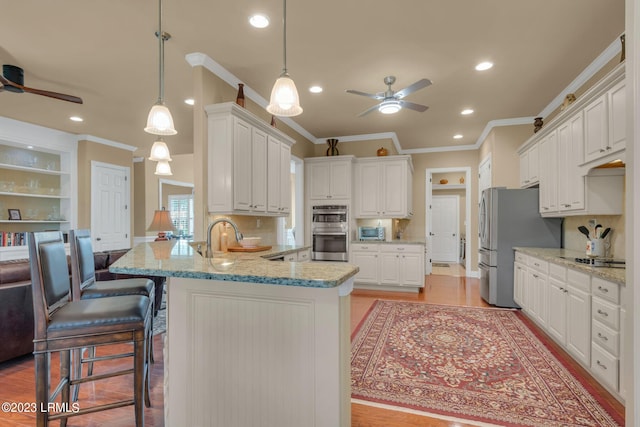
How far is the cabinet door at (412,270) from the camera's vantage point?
5.37 meters

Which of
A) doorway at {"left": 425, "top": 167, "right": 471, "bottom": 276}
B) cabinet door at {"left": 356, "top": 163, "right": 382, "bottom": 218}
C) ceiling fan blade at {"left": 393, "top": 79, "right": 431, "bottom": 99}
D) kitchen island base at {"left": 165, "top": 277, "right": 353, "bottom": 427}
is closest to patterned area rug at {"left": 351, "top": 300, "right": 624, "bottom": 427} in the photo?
kitchen island base at {"left": 165, "top": 277, "right": 353, "bottom": 427}

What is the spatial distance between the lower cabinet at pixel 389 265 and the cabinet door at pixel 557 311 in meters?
2.23

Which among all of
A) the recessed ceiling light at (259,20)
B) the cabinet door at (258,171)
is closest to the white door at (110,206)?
the cabinet door at (258,171)

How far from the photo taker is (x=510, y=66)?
346cm

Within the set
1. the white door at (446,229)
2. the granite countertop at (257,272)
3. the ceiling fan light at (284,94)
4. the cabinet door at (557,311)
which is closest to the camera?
the granite countertop at (257,272)

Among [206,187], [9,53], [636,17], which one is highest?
[9,53]

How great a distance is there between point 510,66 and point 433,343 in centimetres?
309

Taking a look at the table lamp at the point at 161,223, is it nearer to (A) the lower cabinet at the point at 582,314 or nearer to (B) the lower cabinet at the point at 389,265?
(B) the lower cabinet at the point at 389,265

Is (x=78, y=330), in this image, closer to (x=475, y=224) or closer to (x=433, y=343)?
(x=433, y=343)

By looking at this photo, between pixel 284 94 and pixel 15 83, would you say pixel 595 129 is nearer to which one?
pixel 284 94

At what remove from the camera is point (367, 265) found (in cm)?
567

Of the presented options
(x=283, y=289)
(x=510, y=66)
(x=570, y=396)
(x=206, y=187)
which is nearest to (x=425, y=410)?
(x=570, y=396)

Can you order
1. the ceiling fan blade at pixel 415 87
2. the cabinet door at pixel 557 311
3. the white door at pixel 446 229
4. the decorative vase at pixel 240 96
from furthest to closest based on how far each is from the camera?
the white door at pixel 446 229 < the decorative vase at pixel 240 96 < the ceiling fan blade at pixel 415 87 < the cabinet door at pixel 557 311

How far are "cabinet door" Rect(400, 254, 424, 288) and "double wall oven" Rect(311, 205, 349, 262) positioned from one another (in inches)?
41.1
